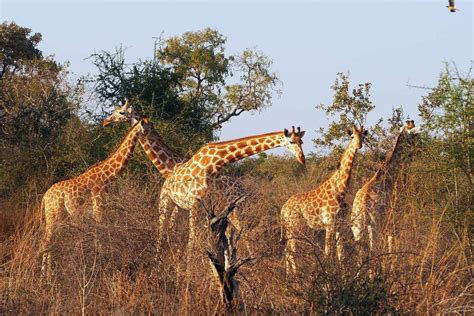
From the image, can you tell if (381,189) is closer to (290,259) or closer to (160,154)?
(160,154)

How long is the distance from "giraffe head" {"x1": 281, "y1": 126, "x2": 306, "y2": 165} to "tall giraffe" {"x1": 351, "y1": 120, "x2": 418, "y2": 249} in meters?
0.73

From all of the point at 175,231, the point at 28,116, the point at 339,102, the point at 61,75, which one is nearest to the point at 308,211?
the point at 175,231

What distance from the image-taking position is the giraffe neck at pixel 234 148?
31.6 ft

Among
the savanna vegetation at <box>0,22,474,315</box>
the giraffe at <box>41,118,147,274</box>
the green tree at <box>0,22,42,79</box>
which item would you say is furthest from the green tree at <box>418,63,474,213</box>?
the green tree at <box>0,22,42,79</box>

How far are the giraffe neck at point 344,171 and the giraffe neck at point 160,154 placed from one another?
1.68 meters

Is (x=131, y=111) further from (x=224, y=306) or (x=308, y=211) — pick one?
(x=224, y=306)

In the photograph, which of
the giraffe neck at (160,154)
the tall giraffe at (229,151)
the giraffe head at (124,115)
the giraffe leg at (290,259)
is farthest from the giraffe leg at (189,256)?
the giraffe head at (124,115)

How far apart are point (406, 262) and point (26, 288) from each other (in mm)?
2922

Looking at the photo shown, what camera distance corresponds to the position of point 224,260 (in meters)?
6.39

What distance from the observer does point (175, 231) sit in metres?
7.01

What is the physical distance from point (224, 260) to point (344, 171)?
165 inches

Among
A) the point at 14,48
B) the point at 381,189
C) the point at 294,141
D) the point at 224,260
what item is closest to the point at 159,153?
the point at 294,141

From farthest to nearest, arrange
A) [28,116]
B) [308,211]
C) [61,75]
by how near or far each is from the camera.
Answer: [61,75]
[28,116]
[308,211]

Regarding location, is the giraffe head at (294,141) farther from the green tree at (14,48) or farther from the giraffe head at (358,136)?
the green tree at (14,48)
